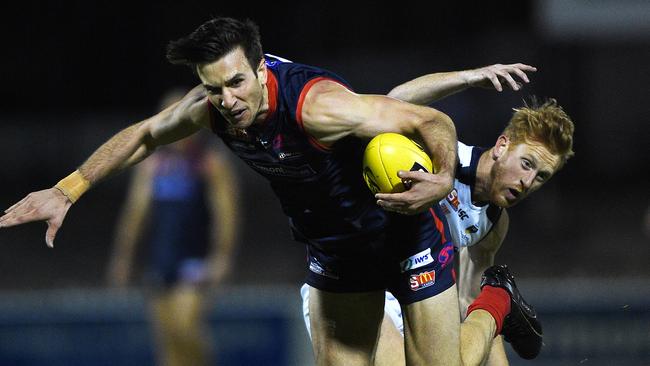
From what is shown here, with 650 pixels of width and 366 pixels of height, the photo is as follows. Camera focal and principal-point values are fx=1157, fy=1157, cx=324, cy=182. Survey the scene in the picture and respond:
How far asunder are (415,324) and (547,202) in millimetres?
9427

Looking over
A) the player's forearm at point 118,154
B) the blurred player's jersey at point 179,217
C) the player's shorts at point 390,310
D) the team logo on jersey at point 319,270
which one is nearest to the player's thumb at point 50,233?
the player's forearm at point 118,154

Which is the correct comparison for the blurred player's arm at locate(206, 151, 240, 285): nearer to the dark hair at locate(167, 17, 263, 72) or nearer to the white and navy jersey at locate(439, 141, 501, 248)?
the white and navy jersey at locate(439, 141, 501, 248)

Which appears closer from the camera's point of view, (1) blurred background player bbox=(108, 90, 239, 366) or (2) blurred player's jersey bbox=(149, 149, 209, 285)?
(1) blurred background player bbox=(108, 90, 239, 366)

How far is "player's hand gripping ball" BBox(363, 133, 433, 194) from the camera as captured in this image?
456cm

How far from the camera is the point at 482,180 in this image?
5.52 m

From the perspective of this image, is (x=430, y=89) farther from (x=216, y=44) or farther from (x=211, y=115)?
(x=216, y=44)

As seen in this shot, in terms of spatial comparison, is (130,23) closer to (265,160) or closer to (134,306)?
(134,306)

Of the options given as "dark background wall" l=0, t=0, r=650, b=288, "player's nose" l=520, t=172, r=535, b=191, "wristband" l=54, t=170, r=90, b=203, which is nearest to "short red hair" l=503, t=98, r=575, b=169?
"player's nose" l=520, t=172, r=535, b=191

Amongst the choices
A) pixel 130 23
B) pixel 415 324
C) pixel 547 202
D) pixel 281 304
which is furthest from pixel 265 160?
pixel 130 23

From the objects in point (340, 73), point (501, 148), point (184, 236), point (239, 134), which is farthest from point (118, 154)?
point (340, 73)

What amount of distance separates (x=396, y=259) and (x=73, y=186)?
1.45 meters

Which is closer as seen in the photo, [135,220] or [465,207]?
[465,207]

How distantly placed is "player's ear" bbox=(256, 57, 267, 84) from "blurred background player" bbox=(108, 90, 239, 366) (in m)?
3.81

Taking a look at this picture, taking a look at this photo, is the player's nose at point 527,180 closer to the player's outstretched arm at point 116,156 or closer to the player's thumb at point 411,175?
the player's thumb at point 411,175
